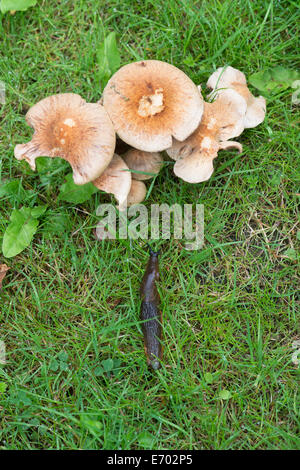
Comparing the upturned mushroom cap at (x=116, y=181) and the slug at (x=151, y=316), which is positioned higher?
the upturned mushroom cap at (x=116, y=181)

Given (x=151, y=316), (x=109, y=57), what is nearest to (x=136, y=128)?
(x=109, y=57)

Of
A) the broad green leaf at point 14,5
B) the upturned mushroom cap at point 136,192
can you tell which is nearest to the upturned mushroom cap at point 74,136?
the upturned mushroom cap at point 136,192

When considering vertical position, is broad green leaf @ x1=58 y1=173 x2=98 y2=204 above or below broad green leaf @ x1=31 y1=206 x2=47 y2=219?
above

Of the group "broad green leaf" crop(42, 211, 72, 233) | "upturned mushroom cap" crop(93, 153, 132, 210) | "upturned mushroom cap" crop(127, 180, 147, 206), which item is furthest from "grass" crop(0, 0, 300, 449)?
"upturned mushroom cap" crop(93, 153, 132, 210)

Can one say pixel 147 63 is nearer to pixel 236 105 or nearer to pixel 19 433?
pixel 236 105

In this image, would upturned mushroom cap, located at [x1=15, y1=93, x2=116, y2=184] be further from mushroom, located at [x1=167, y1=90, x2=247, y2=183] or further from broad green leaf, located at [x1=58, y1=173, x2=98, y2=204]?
mushroom, located at [x1=167, y1=90, x2=247, y2=183]

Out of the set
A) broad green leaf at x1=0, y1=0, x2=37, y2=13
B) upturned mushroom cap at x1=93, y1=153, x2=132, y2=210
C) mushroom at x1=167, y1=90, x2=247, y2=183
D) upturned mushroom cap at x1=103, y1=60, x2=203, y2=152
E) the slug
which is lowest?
the slug

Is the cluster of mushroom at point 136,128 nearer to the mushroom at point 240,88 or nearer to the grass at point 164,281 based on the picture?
the mushroom at point 240,88
